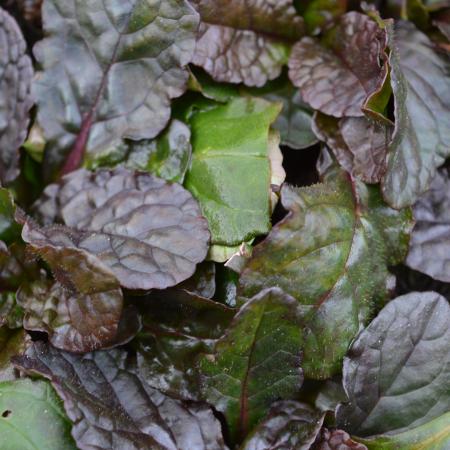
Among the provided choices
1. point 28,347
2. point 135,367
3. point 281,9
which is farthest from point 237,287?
point 281,9

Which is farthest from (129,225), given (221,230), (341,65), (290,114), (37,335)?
(341,65)

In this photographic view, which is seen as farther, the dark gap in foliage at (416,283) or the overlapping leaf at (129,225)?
the dark gap in foliage at (416,283)

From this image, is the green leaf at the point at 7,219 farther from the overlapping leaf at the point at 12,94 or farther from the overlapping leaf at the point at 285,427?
the overlapping leaf at the point at 285,427

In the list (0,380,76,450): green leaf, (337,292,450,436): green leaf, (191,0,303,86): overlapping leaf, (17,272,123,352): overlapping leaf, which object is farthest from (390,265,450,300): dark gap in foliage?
(0,380,76,450): green leaf

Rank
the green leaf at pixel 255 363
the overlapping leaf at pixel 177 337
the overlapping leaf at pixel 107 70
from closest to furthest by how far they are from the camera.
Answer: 1. the green leaf at pixel 255 363
2. the overlapping leaf at pixel 177 337
3. the overlapping leaf at pixel 107 70

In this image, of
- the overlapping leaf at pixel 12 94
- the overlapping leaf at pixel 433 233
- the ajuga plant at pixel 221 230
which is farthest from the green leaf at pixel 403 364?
the overlapping leaf at pixel 12 94

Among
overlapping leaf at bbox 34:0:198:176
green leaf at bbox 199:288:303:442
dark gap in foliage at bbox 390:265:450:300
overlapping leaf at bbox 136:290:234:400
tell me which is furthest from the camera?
dark gap in foliage at bbox 390:265:450:300

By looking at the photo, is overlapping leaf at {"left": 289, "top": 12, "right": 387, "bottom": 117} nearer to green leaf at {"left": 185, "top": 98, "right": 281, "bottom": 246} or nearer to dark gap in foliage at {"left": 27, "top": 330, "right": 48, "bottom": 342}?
green leaf at {"left": 185, "top": 98, "right": 281, "bottom": 246}
